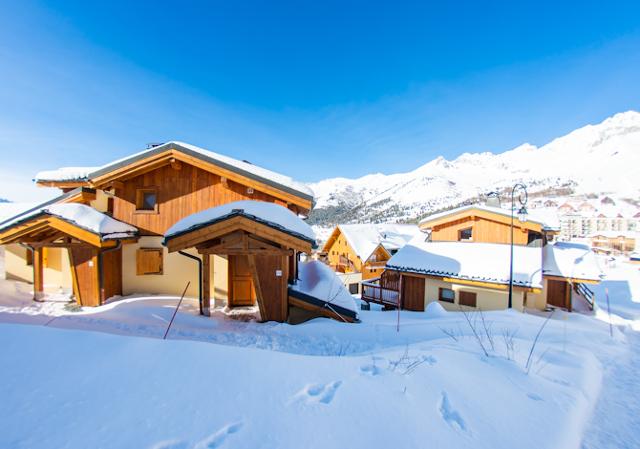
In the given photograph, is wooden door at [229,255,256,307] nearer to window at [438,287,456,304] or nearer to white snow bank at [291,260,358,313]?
white snow bank at [291,260,358,313]

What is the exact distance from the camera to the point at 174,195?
9.99 m

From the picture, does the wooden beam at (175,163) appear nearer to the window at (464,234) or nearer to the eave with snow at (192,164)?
the eave with snow at (192,164)

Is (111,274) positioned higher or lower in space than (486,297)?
higher

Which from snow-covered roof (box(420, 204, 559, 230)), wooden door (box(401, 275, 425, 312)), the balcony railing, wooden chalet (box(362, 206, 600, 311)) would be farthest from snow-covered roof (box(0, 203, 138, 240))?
snow-covered roof (box(420, 204, 559, 230))

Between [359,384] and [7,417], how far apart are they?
9.41 ft

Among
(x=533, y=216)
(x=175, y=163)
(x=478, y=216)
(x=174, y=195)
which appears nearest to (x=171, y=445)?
(x=174, y=195)

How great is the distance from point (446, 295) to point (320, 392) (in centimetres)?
1332

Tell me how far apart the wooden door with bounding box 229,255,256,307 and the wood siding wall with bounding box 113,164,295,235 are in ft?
8.16

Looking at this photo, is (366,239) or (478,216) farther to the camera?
(366,239)

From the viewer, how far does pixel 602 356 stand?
16.0 ft

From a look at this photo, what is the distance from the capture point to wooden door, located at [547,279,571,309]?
47.5ft

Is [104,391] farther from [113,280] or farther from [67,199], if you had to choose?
[67,199]

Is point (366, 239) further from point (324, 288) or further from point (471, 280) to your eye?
point (324, 288)

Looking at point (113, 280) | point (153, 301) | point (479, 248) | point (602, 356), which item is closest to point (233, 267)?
point (153, 301)
